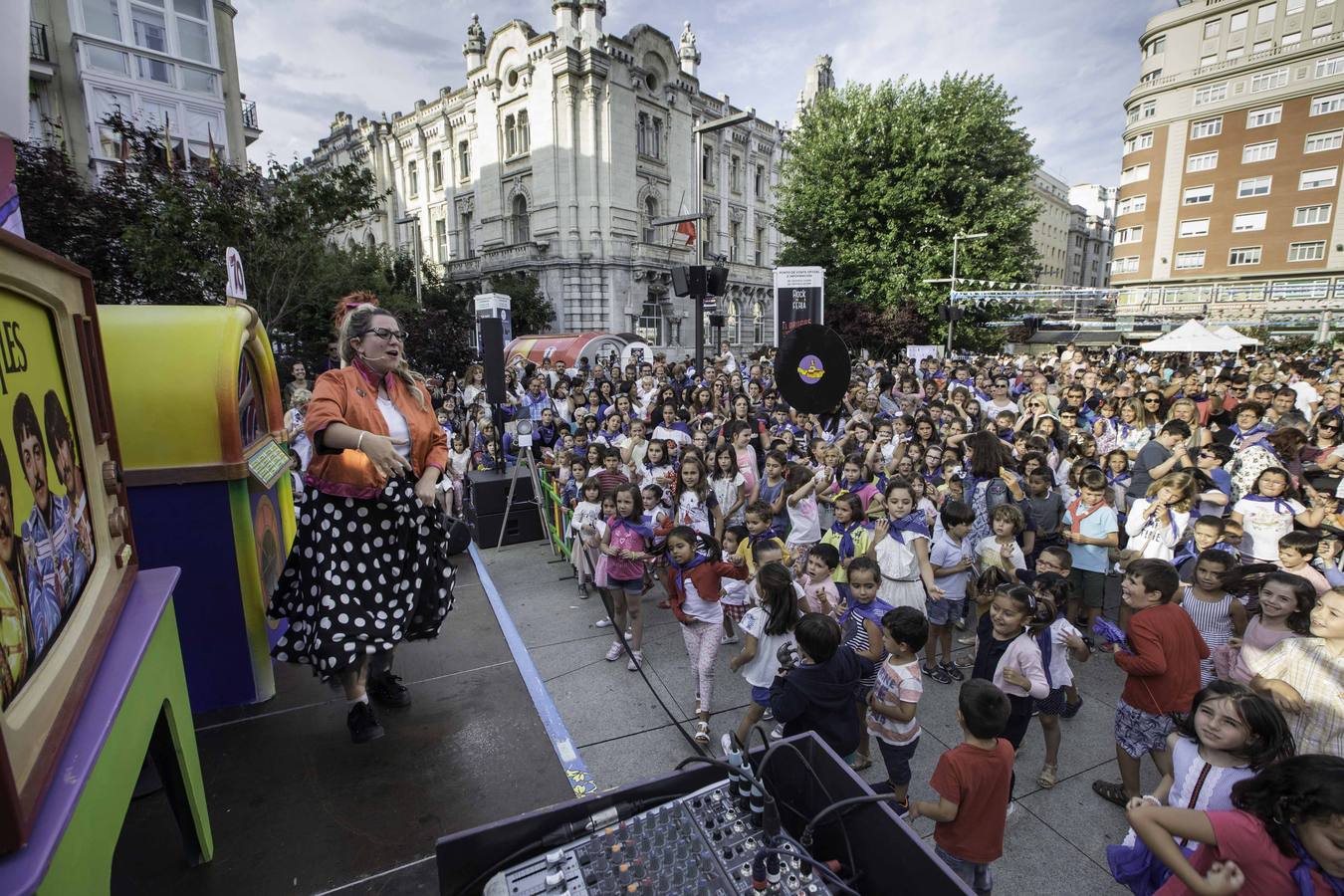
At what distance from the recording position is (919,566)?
14.7 feet

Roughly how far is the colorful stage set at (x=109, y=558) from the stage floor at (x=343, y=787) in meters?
0.22

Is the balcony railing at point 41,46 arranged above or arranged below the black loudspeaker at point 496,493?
above

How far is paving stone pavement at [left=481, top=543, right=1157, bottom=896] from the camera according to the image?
3.10m

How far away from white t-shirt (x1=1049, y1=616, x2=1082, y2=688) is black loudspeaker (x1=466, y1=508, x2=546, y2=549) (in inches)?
230

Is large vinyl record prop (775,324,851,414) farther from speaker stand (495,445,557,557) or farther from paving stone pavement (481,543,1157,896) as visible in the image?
speaker stand (495,445,557,557)

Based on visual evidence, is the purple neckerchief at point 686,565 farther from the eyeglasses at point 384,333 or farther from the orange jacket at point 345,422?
the eyeglasses at point 384,333

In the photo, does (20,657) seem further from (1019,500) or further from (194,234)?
(194,234)

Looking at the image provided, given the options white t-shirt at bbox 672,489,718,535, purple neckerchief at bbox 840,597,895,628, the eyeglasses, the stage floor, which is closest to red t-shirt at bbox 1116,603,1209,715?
purple neckerchief at bbox 840,597,895,628

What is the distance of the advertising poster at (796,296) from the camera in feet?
40.4

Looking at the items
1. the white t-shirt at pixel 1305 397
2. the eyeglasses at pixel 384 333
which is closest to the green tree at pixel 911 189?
the white t-shirt at pixel 1305 397

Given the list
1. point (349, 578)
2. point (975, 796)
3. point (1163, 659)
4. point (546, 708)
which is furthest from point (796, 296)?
point (975, 796)

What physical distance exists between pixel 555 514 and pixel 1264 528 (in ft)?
20.4

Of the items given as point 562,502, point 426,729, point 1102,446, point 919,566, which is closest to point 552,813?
point 426,729

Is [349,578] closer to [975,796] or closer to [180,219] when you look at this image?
[975,796]
